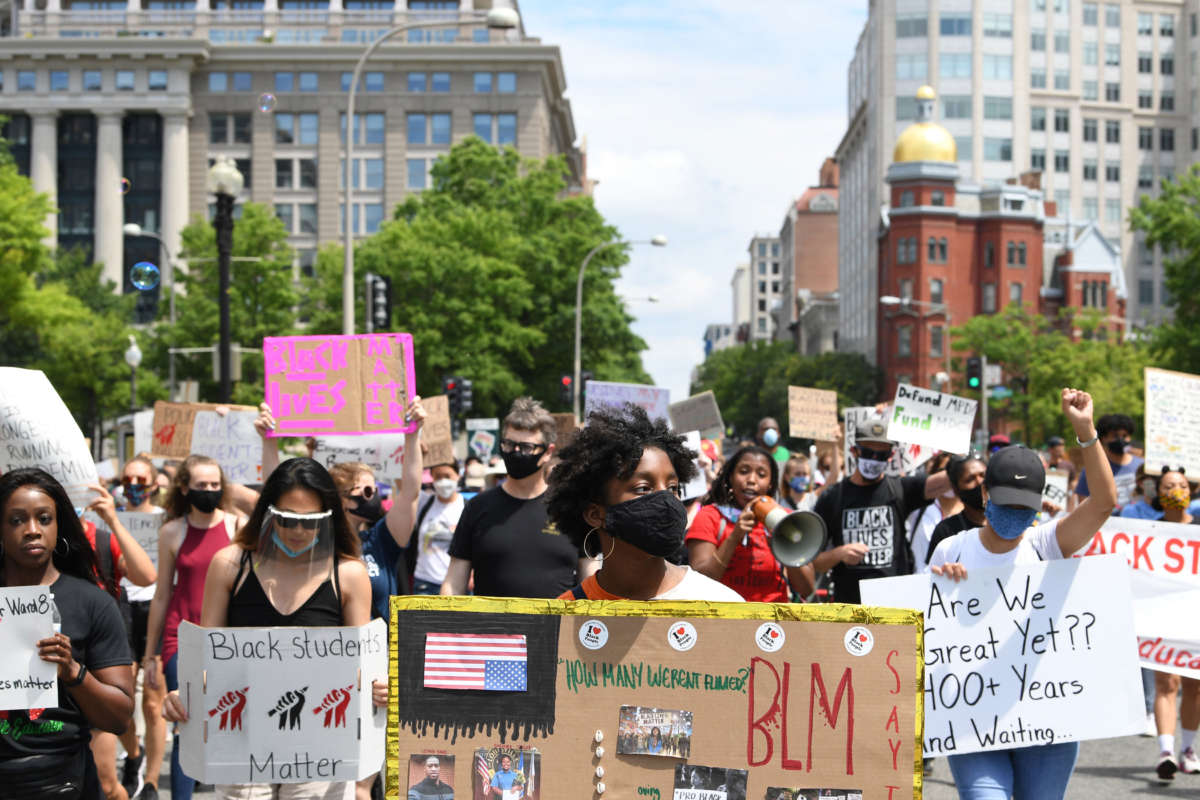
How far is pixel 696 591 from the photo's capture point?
12.2 feet

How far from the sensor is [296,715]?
4.59m

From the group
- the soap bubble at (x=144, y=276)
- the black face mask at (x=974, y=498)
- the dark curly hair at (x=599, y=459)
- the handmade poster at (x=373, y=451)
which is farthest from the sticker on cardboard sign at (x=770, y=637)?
the soap bubble at (x=144, y=276)

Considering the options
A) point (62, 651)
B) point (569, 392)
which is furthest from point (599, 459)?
point (569, 392)

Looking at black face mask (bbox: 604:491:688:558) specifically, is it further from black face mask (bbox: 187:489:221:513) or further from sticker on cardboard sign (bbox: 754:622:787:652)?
black face mask (bbox: 187:489:221:513)

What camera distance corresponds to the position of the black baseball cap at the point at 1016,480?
16.3ft

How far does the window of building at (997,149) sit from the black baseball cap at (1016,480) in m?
100

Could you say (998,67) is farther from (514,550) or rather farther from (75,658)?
(75,658)

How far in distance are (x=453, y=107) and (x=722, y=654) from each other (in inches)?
3317

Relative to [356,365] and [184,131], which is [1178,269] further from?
[184,131]

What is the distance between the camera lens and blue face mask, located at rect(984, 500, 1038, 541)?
5.04 metres

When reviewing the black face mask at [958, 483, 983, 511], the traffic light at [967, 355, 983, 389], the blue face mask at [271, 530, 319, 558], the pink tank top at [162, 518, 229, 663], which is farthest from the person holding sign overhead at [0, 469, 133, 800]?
the traffic light at [967, 355, 983, 389]

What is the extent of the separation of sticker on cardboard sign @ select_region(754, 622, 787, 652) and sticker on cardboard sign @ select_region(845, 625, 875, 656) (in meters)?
0.15

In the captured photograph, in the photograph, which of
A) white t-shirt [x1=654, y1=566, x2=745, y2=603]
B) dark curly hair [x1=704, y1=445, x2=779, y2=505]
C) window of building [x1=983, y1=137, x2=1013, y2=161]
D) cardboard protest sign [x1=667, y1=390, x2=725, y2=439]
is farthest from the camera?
window of building [x1=983, y1=137, x2=1013, y2=161]

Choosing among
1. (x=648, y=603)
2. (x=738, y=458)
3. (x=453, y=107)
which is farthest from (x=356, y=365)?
(x=453, y=107)
